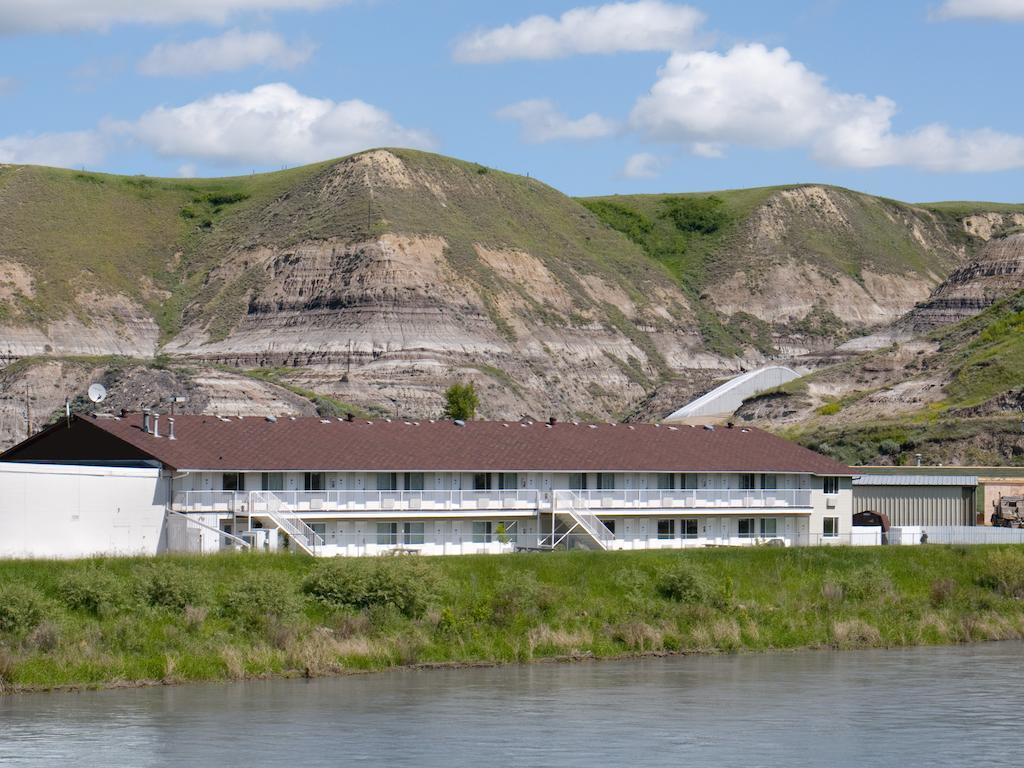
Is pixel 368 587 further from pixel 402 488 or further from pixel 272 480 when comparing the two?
pixel 402 488

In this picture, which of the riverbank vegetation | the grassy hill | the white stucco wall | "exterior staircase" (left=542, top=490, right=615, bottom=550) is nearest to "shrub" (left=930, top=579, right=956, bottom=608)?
the riverbank vegetation

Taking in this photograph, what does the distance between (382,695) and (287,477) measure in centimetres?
1775

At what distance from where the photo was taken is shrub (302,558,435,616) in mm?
50469

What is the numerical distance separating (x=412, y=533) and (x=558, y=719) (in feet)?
70.0

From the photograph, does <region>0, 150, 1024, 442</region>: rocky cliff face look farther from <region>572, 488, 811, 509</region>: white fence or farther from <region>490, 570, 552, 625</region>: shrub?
<region>490, 570, 552, 625</region>: shrub

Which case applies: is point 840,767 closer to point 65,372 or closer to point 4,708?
point 4,708

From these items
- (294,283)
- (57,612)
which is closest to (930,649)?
(57,612)

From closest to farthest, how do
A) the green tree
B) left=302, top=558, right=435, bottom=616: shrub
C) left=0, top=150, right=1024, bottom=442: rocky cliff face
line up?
left=302, top=558, right=435, bottom=616: shrub, the green tree, left=0, top=150, right=1024, bottom=442: rocky cliff face

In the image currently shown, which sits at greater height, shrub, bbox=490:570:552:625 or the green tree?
the green tree

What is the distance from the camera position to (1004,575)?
61781 mm

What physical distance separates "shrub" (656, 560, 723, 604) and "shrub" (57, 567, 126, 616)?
16489 mm

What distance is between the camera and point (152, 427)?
208ft

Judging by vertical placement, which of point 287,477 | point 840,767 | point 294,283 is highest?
point 294,283

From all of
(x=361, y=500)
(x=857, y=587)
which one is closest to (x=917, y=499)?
(x=857, y=587)
